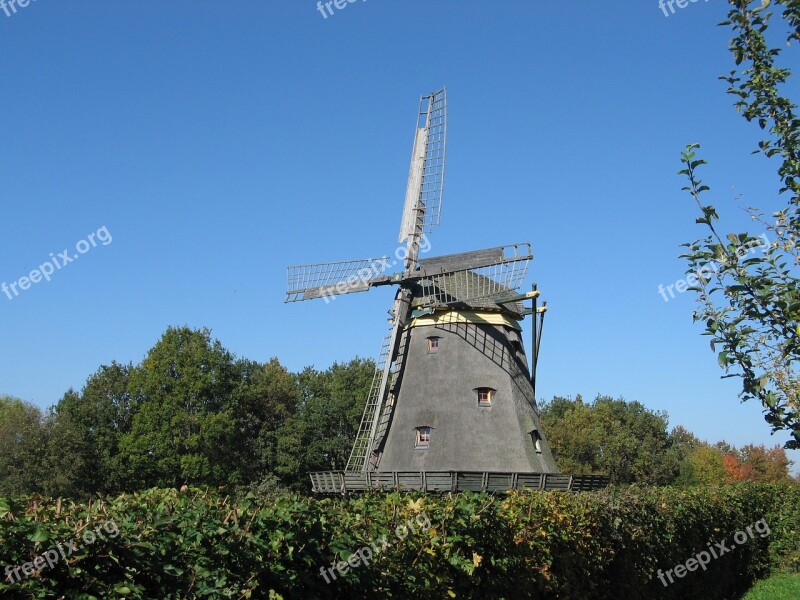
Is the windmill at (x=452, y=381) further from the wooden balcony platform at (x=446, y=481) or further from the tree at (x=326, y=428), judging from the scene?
the tree at (x=326, y=428)

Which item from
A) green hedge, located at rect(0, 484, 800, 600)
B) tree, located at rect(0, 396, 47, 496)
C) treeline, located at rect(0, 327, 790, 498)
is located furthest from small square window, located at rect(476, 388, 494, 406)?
tree, located at rect(0, 396, 47, 496)

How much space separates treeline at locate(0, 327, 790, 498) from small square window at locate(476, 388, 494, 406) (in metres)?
15.9

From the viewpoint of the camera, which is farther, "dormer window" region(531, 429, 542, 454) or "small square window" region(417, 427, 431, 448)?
"dormer window" region(531, 429, 542, 454)

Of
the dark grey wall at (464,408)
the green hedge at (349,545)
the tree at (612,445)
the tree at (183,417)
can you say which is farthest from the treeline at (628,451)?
the green hedge at (349,545)

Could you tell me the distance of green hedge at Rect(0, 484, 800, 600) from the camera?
16.7 feet

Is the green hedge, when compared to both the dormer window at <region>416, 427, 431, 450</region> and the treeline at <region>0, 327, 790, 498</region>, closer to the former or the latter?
the dormer window at <region>416, 427, 431, 450</region>

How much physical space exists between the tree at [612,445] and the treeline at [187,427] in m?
19.3

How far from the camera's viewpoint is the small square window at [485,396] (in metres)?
24.8

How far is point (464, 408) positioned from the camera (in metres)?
24.4

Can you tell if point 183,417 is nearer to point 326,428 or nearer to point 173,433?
point 173,433

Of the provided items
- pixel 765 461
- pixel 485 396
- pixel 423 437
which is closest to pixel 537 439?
pixel 485 396

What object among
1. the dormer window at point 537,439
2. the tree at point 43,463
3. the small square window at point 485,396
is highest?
the tree at point 43,463

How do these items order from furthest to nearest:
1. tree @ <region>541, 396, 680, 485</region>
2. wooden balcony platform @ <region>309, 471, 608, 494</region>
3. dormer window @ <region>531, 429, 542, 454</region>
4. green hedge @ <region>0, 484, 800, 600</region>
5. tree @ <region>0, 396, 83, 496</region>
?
tree @ <region>541, 396, 680, 485</region>, tree @ <region>0, 396, 83, 496</region>, dormer window @ <region>531, 429, 542, 454</region>, wooden balcony platform @ <region>309, 471, 608, 494</region>, green hedge @ <region>0, 484, 800, 600</region>

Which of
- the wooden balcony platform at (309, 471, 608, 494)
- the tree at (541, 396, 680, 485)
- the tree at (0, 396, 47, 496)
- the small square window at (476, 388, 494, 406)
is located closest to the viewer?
the wooden balcony platform at (309, 471, 608, 494)
